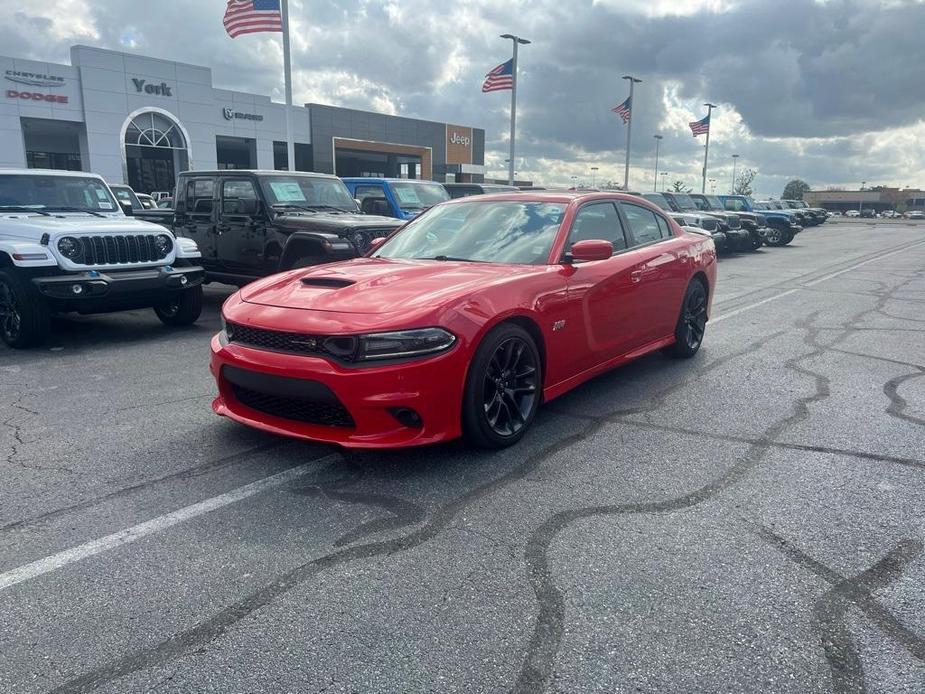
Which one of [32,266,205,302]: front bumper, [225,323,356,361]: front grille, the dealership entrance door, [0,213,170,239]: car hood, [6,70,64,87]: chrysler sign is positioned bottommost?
[32,266,205,302]: front bumper

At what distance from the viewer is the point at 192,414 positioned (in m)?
5.01

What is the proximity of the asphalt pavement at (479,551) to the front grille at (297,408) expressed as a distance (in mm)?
278

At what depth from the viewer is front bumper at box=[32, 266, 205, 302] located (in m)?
6.91

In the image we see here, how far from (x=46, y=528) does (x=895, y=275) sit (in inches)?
628

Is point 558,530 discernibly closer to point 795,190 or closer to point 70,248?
point 70,248

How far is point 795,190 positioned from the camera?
5399 inches

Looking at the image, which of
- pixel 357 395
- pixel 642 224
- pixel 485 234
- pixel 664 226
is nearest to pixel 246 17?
pixel 664 226

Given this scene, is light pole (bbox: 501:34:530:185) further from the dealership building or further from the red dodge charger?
the red dodge charger

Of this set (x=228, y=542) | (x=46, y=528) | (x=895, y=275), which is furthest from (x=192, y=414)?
(x=895, y=275)

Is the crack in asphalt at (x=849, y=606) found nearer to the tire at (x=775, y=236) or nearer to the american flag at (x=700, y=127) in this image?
the tire at (x=775, y=236)

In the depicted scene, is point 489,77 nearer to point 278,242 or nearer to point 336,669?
point 278,242

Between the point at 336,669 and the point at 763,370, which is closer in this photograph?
the point at 336,669

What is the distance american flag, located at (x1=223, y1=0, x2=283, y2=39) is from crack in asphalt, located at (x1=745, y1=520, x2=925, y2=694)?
18585 mm

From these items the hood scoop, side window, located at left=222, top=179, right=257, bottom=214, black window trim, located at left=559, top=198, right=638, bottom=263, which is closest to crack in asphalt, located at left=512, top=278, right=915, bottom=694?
black window trim, located at left=559, top=198, right=638, bottom=263
